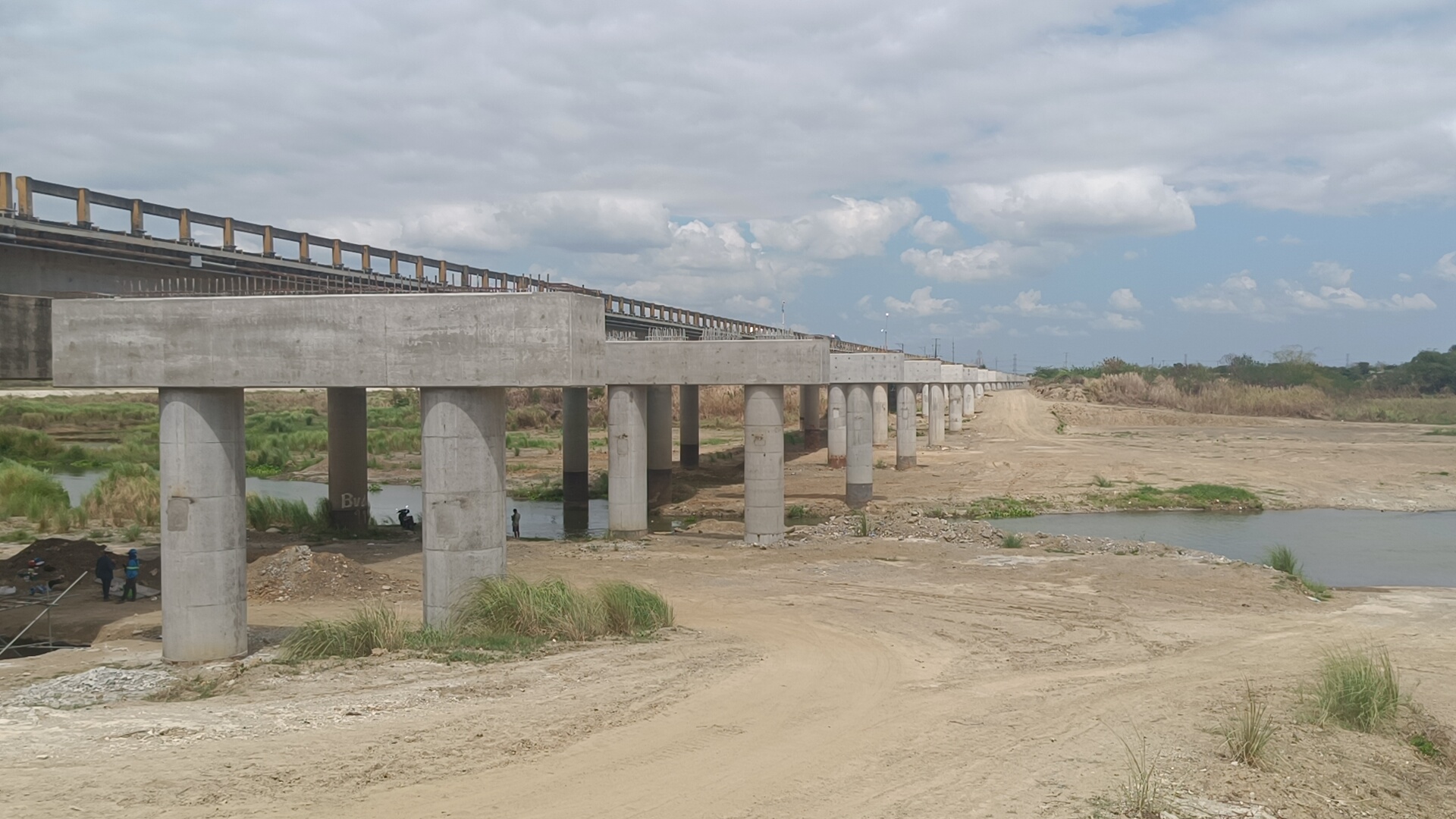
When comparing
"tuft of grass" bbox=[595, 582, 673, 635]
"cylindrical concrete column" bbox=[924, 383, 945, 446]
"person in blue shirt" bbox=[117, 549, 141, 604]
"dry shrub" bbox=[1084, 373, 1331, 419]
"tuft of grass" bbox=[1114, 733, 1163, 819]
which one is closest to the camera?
"tuft of grass" bbox=[1114, 733, 1163, 819]

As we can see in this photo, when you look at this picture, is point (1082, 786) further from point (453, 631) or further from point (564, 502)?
point (564, 502)

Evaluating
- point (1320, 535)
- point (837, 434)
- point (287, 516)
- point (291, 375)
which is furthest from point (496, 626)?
point (837, 434)

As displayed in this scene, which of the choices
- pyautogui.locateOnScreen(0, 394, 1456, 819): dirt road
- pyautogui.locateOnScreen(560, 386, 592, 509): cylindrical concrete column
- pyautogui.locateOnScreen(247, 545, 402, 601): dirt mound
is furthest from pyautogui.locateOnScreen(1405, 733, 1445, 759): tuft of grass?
pyautogui.locateOnScreen(560, 386, 592, 509): cylindrical concrete column

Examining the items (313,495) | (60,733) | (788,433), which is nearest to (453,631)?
(60,733)

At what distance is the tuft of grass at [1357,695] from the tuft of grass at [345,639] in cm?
1044

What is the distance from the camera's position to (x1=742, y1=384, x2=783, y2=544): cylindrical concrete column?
87.8 feet

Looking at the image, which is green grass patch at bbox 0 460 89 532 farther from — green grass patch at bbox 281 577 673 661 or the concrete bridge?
green grass patch at bbox 281 577 673 661

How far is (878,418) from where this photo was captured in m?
60.6

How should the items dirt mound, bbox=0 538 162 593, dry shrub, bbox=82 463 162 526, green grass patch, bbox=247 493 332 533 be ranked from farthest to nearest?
dry shrub, bbox=82 463 162 526 < green grass patch, bbox=247 493 332 533 < dirt mound, bbox=0 538 162 593

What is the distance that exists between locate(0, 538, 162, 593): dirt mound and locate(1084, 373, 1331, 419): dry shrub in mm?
89232

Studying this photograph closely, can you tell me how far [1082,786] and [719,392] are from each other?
75324 millimetres

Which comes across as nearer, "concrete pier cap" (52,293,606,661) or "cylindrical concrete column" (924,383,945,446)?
"concrete pier cap" (52,293,606,661)

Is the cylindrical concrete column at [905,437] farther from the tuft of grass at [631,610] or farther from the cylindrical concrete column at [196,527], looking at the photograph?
the cylindrical concrete column at [196,527]

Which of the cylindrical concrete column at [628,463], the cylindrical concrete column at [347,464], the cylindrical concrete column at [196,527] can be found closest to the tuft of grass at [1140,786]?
the cylindrical concrete column at [196,527]
